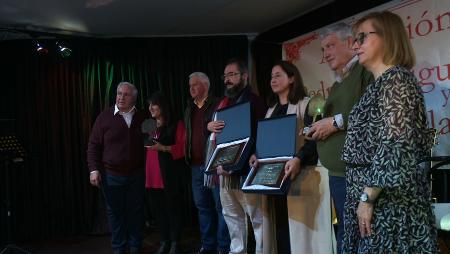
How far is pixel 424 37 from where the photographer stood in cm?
340

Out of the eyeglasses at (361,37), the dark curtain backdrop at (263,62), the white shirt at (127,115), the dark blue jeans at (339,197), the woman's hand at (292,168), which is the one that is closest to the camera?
the eyeglasses at (361,37)

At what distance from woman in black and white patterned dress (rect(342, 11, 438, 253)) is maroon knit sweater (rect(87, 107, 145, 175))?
8.14 feet

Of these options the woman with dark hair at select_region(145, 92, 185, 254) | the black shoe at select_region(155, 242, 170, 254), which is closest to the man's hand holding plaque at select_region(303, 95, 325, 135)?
the woman with dark hair at select_region(145, 92, 185, 254)

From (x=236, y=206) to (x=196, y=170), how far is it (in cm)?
66

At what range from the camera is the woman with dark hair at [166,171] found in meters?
3.65

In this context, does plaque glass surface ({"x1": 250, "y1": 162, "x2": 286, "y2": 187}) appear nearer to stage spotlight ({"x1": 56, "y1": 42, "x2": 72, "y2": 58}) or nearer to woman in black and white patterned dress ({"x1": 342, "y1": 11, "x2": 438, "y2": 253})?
woman in black and white patterned dress ({"x1": 342, "y1": 11, "x2": 438, "y2": 253})

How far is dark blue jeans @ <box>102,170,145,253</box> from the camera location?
3.68 meters

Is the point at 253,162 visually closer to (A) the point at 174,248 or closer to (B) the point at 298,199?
(B) the point at 298,199

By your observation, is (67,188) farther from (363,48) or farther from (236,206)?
(363,48)

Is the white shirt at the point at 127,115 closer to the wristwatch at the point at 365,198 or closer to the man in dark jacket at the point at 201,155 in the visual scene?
the man in dark jacket at the point at 201,155

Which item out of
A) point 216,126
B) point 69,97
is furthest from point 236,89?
point 69,97

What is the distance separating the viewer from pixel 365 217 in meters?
1.45

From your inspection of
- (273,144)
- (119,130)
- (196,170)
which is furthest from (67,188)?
(273,144)

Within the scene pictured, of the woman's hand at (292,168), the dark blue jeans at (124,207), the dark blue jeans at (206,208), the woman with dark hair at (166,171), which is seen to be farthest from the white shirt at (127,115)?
the woman's hand at (292,168)
